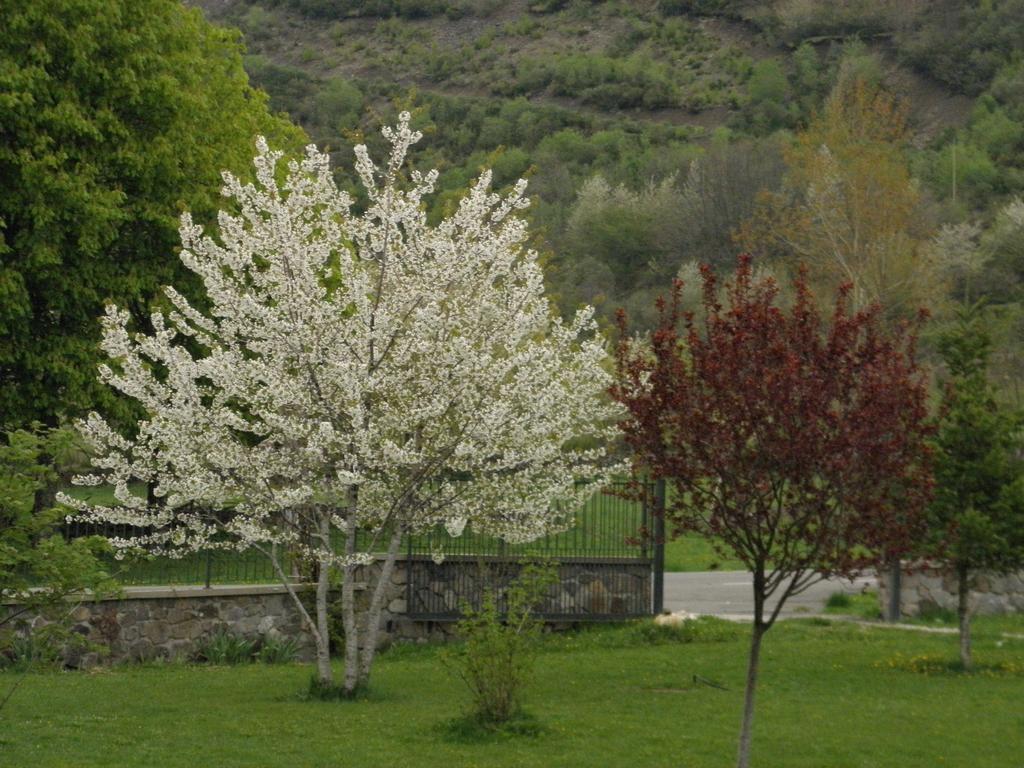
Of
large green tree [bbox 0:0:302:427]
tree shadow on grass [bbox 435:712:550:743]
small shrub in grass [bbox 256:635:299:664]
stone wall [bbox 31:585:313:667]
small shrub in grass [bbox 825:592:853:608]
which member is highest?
large green tree [bbox 0:0:302:427]

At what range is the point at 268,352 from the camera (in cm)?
1565

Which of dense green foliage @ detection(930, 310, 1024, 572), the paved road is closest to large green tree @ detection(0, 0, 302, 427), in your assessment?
the paved road

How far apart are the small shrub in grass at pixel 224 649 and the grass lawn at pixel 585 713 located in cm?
63

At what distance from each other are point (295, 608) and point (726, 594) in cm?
895

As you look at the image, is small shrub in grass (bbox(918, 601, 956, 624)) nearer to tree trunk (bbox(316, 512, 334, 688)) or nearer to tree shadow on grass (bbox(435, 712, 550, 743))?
tree shadow on grass (bbox(435, 712, 550, 743))

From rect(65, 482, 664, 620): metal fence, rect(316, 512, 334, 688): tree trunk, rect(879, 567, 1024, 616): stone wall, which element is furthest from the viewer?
rect(879, 567, 1024, 616): stone wall

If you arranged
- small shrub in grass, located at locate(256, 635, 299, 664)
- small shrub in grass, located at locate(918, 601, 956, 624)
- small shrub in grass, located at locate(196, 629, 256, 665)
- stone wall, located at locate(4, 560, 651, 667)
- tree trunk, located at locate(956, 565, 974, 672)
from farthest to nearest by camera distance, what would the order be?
small shrub in grass, located at locate(918, 601, 956, 624) < small shrub in grass, located at locate(256, 635, 299, 664) < small shrub in grass, located at locate(196, 629, 256, 665) < stone wall, located at locate(4, 560, 651, 667) < tree trunk, located at locate(956, 565, 974, 672)

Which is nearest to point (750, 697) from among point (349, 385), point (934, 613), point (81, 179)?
point (349, 385)

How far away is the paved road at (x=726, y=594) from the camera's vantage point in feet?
79.2

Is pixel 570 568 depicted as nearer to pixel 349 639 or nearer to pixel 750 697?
pixel 349 639

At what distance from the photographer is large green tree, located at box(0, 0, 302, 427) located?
24.0 metres

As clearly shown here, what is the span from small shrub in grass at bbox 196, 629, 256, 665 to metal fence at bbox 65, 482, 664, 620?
0.73 meters

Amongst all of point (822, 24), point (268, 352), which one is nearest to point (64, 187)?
point (268, 352)

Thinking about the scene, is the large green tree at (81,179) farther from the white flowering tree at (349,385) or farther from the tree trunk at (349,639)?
the tree trunk at (349,639)
